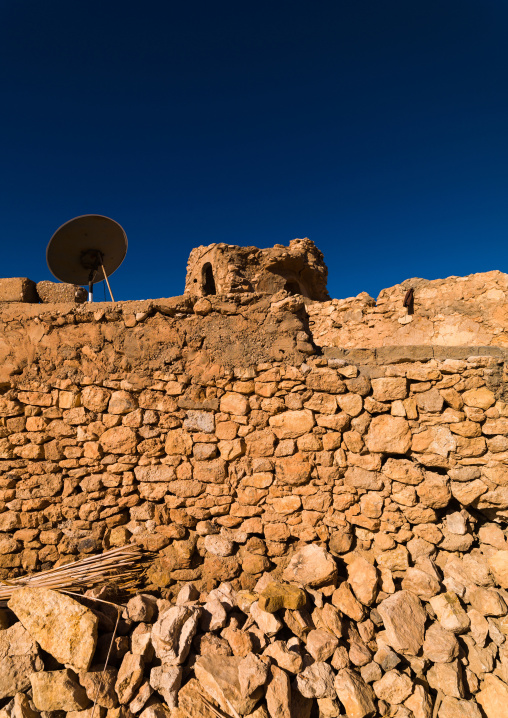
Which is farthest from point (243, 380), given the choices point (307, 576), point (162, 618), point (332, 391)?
point (162, 618)

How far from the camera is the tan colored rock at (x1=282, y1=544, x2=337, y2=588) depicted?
8.80 ft

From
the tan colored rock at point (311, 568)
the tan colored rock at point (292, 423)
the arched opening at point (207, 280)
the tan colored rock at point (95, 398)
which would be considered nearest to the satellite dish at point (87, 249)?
the tan colored rock at point (95, 398)

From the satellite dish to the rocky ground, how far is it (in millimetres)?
2998

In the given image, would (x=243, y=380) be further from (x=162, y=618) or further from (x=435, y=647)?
(x=435, y=647)

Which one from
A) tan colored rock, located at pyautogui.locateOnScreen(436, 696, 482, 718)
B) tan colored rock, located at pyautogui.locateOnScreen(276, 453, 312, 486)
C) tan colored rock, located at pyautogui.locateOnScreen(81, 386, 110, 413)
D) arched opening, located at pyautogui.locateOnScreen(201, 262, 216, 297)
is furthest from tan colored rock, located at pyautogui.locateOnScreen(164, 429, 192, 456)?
arched opening, located at pyautogui.locateOnScreen(201, 262, 216, 297)

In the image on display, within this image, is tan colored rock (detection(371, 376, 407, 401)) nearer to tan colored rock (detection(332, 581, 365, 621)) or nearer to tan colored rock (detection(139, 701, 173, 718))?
tan colored rock (detection(332, 581, 365, 621))

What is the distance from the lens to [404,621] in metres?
2.48

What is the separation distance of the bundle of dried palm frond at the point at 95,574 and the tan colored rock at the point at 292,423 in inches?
55.0

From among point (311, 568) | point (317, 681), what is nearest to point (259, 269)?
point (311, 568)

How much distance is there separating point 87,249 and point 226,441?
274cm

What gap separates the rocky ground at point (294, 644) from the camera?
2156 mm

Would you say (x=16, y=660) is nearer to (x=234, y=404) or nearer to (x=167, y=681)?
(x=167, y=681)

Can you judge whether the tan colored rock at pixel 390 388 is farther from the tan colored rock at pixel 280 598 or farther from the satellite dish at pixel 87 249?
the satellite dish at pixel 87 249

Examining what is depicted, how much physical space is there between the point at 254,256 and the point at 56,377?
8.35 m
